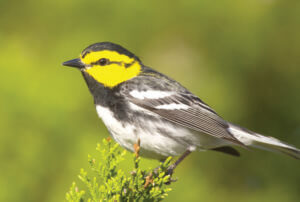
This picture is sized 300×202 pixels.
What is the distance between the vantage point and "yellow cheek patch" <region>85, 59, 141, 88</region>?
3.04 metres

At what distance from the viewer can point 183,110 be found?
9.91ft

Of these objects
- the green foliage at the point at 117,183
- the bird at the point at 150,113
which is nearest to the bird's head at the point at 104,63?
the bird at the point at 150,113

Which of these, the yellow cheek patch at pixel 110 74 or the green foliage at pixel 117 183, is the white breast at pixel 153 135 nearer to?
the yellow cheek patch at pixel 110 74

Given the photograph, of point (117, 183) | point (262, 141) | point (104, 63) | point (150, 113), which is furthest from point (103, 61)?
point (262, 141)

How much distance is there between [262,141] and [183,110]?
632 mm

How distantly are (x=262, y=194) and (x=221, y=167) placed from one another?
41 centimetres

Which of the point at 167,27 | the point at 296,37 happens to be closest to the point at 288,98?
the point at 296,37

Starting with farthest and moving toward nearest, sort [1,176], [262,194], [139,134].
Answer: [262,194] < [1,176] < [139,134]

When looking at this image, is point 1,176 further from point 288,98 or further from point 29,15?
point 288,98

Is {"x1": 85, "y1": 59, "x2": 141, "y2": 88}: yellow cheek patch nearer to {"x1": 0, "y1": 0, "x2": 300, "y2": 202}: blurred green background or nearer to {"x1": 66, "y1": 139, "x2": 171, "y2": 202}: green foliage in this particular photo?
{"x1": 0, "y1": 0, "x2": 300, "y2": 202}: blurred green background

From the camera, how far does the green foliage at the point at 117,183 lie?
219 cm

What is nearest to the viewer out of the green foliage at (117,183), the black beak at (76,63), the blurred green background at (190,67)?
the green foliage at (117,183)

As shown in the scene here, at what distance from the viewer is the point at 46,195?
3.19 m

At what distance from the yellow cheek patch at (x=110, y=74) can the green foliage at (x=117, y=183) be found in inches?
32.6
